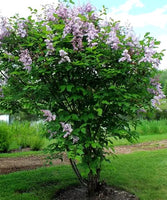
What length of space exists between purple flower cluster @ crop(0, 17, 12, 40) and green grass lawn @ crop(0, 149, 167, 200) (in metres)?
2.43

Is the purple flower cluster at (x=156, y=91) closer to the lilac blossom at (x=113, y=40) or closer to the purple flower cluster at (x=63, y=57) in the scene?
the lilac blossom at (x=113, y=40)

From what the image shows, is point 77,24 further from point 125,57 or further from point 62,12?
point 125,57

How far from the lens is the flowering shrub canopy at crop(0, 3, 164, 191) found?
10.9 ft

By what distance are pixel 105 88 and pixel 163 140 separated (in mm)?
8079

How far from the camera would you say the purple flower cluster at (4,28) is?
3801 mm

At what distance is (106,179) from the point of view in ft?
17.5

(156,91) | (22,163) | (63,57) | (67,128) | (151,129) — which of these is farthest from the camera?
(151,129)

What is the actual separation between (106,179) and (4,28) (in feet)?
11.2

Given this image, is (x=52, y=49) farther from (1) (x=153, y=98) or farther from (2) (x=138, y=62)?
(1) (x=153, y=98)

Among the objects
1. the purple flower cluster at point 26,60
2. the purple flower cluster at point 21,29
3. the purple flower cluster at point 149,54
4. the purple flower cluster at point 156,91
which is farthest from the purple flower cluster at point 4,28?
the purple flower cluster at point 156,91

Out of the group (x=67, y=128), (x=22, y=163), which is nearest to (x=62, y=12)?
(x=67, y=128)

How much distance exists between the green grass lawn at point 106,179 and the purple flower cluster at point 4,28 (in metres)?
2.43

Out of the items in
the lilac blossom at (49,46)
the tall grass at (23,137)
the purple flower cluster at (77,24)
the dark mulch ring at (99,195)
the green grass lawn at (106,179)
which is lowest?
the dark mulch ring at (99,195)

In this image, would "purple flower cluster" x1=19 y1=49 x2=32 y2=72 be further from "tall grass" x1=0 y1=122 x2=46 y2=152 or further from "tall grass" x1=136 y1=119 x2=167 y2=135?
"tall grass" x1=136 y1=119 x2=167 y2=135
